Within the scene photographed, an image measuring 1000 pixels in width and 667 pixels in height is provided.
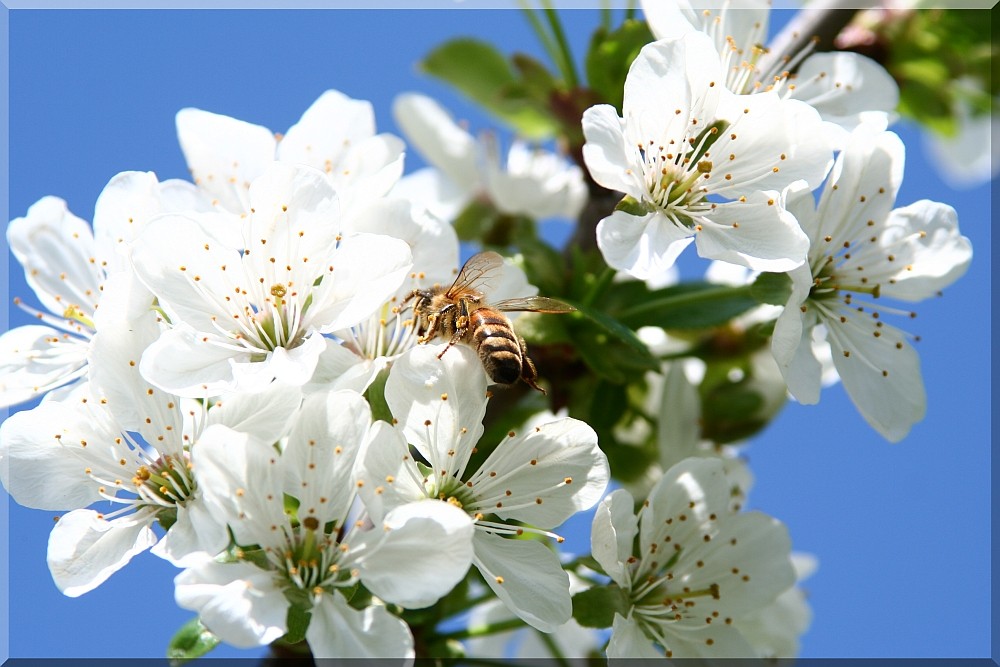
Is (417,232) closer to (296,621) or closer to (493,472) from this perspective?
(493,472)

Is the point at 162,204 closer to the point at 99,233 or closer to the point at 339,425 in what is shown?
the point at 99,233

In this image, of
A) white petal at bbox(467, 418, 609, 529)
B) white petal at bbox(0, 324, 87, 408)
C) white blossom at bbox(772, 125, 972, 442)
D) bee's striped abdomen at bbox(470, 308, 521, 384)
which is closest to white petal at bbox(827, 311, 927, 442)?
white blossom at bbox(772, 125, 972, 442)

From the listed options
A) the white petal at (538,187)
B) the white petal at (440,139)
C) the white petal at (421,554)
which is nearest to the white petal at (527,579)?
the white petal at (421,554)

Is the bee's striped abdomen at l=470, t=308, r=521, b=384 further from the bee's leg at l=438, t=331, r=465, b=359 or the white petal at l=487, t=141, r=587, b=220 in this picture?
the white petal at l=487, t=141, r=587, b=220

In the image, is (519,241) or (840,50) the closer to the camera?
(519,241)

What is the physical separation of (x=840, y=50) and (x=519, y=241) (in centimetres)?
102

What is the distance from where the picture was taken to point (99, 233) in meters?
2.38

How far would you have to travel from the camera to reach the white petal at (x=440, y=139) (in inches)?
136

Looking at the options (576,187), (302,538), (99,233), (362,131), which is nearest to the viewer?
(302,538)

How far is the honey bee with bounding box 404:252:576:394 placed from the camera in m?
2.09

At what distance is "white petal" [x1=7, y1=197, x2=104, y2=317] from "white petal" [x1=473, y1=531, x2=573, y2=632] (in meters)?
1.14

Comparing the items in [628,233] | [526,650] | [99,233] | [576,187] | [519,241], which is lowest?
[526,650]

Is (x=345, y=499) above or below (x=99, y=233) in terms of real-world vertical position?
below

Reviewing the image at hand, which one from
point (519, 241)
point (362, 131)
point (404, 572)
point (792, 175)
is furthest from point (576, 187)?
point (404, 572)
